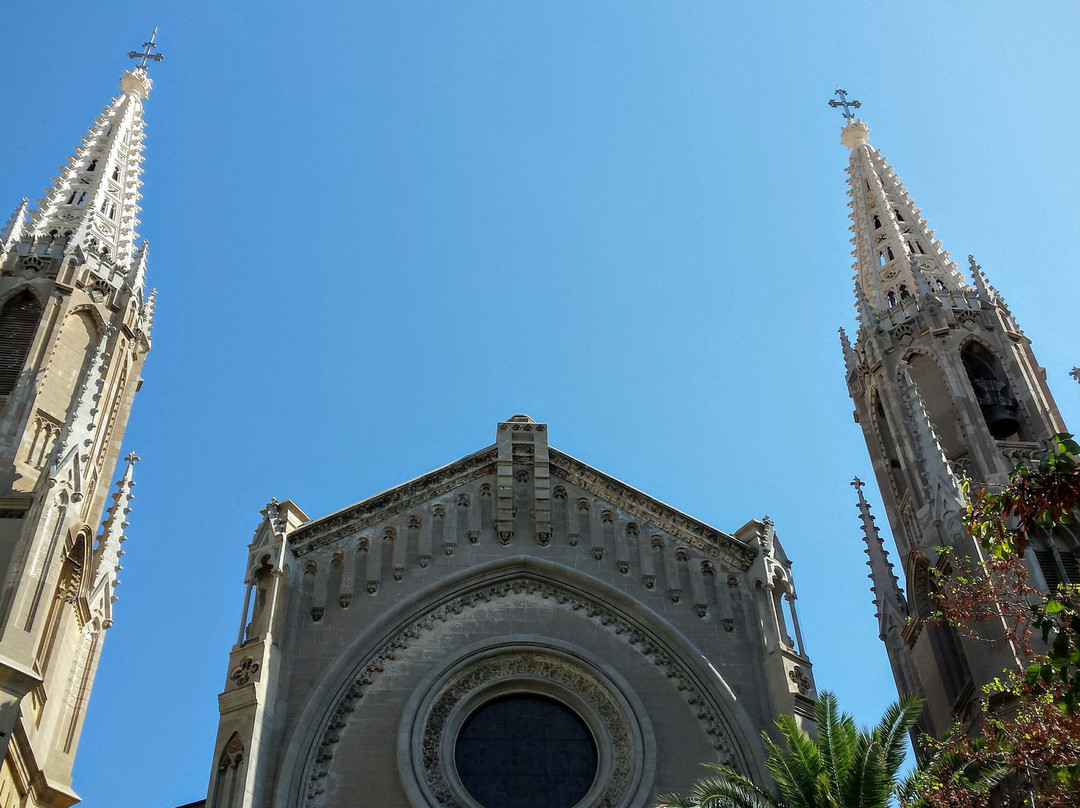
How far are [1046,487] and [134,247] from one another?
95.9 ft

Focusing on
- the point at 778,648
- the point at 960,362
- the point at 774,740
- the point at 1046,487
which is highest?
the point at 960,362

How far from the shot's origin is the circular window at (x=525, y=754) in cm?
1920

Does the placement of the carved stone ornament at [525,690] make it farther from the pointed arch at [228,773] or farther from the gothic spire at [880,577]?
the gothic spire at [880,577]

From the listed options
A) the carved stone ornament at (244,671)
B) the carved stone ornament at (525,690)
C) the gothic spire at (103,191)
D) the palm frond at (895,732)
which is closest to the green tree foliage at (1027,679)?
the palm frond at (895,732)

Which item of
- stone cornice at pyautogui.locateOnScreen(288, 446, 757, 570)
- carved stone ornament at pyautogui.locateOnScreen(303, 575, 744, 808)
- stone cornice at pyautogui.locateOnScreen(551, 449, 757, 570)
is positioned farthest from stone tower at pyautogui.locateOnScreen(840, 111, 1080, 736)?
carved stone ornament at pyautogui.locateOnScreen(303, 575, 744, 808)

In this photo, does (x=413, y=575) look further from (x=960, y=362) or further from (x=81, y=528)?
(x=960, y=362)

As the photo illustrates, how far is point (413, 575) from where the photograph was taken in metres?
21.3

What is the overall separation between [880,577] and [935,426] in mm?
4287

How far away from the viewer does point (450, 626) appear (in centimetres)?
2072

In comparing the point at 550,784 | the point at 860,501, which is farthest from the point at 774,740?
the point at 860,501

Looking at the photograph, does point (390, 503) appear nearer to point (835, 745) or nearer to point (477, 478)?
point (477, 478)

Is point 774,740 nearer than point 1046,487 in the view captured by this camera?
No

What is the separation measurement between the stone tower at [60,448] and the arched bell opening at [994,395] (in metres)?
22.0

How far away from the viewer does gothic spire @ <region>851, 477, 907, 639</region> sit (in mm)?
30766
